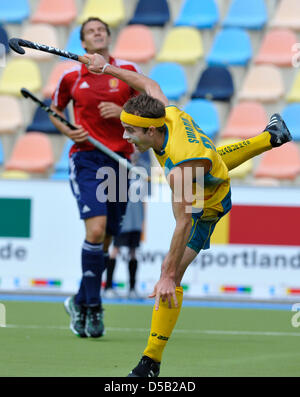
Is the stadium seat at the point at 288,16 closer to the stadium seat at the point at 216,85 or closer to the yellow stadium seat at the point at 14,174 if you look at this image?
the stadium seat at the point at 216,85

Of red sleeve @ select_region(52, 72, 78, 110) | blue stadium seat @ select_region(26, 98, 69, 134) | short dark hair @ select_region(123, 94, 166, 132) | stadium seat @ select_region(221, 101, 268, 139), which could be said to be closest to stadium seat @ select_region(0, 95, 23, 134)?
blue stadium seat @ select_region(26, 98, 69, 134)

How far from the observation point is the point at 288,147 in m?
12.6

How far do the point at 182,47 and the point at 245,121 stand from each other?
1.96 metres

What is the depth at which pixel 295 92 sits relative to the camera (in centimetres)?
1347

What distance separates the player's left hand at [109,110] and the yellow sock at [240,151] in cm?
134

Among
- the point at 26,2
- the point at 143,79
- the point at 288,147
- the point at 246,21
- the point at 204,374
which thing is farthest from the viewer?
the point at 26,2

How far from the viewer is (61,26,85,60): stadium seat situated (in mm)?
14461

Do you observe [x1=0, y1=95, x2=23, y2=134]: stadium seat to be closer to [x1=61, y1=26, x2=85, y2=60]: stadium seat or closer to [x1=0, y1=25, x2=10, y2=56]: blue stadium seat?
[x1=0, y1=25, x2=10, y2=56]: blue stadium seat

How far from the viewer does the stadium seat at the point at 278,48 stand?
45.6 feet

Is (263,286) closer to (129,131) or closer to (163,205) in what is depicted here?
(163,205)

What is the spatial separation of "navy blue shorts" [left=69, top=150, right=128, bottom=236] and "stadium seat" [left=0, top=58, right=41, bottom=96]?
25.0 ft
